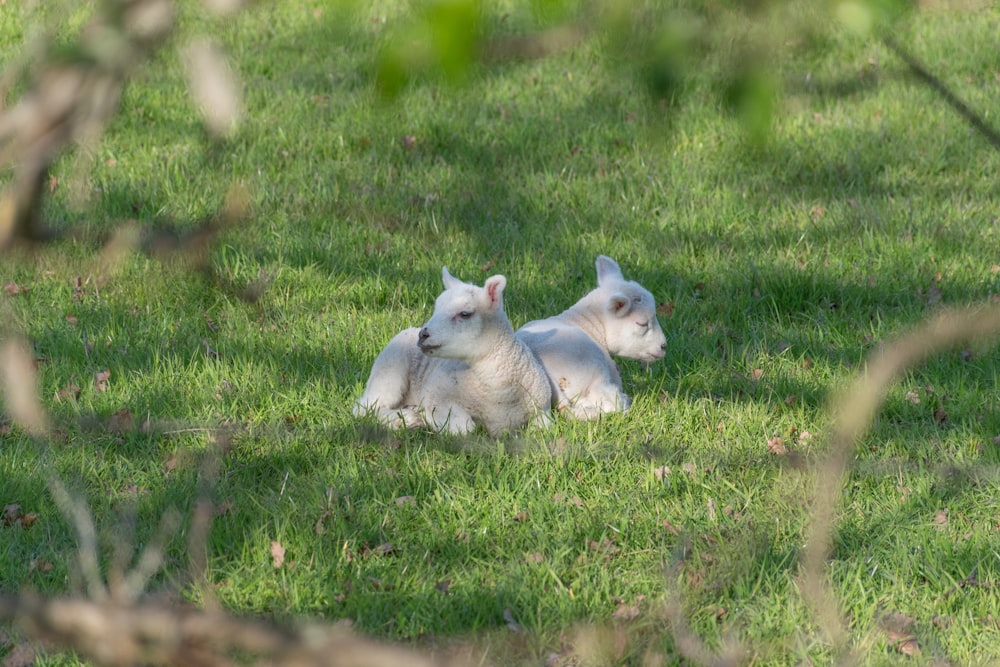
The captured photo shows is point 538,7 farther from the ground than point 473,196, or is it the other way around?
point 538,7

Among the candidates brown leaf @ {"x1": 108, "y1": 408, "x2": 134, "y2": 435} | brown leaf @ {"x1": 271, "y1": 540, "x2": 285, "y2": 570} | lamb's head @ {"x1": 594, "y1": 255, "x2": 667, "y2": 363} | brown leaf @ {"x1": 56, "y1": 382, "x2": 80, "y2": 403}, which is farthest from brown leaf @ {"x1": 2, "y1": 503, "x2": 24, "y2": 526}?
lamb's head @ {"x1": 594, "y1": 255, "x2": 667, "y2": 363}

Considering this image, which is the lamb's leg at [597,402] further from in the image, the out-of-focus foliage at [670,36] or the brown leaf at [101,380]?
the out-of-focus foliage at [670,36]

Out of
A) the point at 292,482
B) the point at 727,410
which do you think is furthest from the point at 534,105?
the point at 292,482

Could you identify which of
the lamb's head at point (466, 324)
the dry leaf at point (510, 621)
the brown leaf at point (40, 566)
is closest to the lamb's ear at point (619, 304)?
the lamb's head at point (466, 324)

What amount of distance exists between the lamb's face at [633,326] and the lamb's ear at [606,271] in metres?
0.26

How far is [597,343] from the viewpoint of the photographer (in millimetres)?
5621

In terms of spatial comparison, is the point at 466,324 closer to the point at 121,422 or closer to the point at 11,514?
the point at 121,422

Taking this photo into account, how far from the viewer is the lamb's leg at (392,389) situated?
5.26 m

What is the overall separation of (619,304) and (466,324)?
93cm

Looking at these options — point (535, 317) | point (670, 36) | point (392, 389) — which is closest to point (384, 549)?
point (392, 389)

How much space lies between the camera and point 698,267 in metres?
7.21

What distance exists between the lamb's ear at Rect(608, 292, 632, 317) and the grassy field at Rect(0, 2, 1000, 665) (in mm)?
400

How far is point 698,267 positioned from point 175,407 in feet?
10.7

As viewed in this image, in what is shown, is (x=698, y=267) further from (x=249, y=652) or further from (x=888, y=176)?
(x=249, y=652)
